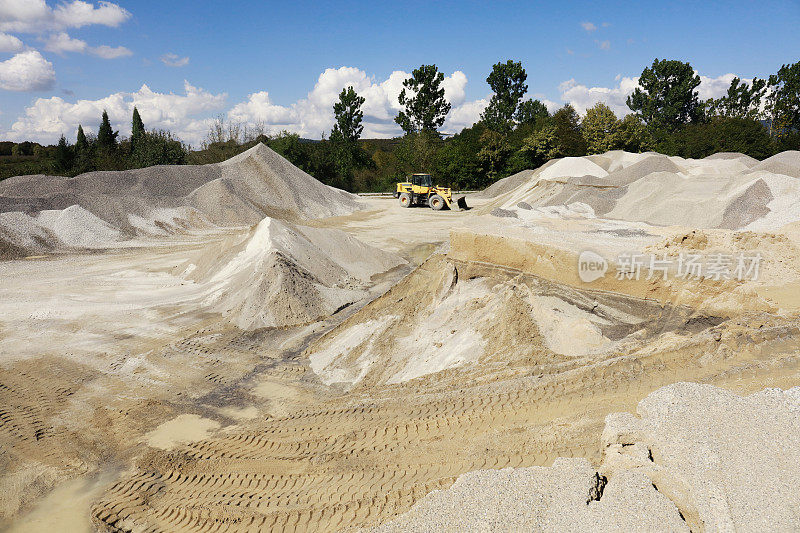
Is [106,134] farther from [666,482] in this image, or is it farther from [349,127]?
[666,482]

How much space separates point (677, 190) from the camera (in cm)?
2052

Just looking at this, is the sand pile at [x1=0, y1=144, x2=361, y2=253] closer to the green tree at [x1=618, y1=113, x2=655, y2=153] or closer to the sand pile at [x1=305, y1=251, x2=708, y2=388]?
the sand pile at [x1=305, y1=251, x2=708, y2=388]

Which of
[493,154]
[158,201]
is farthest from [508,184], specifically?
[158,201]

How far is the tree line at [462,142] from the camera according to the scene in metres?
38.6

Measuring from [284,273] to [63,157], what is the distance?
1538 inches

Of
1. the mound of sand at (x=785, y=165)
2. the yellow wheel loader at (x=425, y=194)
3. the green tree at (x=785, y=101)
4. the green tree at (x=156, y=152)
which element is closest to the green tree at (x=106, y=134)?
the green tree at (x=156, y=152)

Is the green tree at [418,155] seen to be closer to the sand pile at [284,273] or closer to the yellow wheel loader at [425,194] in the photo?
the yellow wheel loader at [425,194]

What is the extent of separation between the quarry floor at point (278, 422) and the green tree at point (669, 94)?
7142cm

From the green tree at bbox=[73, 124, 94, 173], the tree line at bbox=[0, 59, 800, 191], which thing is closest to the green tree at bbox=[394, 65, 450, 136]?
the tree line at bbox=[0, 59, 800, 191]

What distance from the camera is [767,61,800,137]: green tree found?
47.8 meters

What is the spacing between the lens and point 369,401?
23.7 ft

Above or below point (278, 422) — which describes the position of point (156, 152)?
above

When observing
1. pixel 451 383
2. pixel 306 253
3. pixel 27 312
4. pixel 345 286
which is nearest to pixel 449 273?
pixel 451 383

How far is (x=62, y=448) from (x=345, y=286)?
788 centimetres
